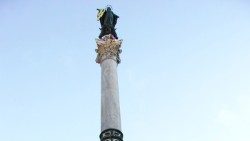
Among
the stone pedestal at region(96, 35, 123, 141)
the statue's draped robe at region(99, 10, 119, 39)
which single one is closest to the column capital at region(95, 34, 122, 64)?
the stone pedestal at region(96, 35, 123, 141)

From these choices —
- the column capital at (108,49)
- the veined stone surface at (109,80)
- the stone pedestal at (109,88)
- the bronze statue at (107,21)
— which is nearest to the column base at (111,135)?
the stone pedestal at (109,88)

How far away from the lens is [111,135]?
69.8ft

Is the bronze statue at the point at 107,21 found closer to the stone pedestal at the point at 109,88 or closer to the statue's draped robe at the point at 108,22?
the statue's draped robe at the point at 108,22

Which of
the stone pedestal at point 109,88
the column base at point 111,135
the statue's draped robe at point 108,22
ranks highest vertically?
the statue's draped robe at point 108,22

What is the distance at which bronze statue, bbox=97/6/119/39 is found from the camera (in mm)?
27000

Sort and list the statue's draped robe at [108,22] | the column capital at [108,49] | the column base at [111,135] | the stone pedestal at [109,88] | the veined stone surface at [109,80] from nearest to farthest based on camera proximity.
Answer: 1. the column base at [111,135]
2. the stone pedestal at [109,88]
3. the veined stone surface at [109,80]
4. the column capital at [108,49]
5. the statue's draped robe at [108,22]

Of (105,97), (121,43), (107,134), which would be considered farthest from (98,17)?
(107,134)

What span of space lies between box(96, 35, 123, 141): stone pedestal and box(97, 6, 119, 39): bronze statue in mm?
488

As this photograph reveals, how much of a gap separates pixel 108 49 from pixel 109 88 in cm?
286

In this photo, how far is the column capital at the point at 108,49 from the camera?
2528cm

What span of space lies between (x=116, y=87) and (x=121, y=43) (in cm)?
333

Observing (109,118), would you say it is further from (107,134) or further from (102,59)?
(102,59)

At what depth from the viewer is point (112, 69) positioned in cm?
2455

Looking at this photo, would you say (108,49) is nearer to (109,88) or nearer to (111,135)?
(109,88)
